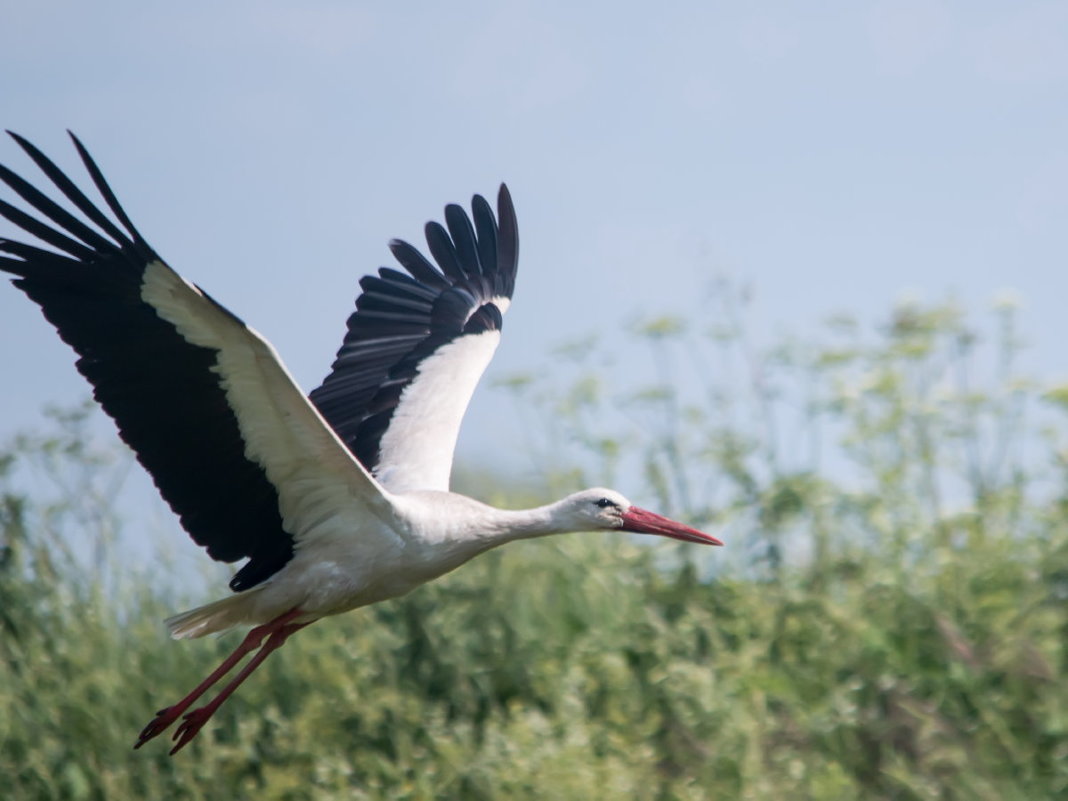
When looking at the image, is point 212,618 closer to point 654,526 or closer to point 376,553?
point 376,553

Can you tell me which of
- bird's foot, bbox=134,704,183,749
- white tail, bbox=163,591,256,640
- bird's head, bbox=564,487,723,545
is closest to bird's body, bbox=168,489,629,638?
white tail, bbox=163,591,256,640

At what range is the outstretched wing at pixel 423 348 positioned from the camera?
7.07 meters

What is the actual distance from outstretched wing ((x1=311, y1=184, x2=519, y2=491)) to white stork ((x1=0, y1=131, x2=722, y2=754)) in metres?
0.01

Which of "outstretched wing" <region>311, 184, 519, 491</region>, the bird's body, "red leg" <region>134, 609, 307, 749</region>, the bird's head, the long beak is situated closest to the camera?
the bird's body

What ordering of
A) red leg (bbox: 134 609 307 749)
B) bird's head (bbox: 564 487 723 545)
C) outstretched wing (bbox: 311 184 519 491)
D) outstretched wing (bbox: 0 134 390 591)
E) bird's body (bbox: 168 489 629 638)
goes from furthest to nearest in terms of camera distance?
outstretched wing (bbox: 311 184 519 491), bird's head (bbox: 564 487 723 545), red leg (bbox: 134 609 307 749), bird's body (bbox: 168 489 629 638), outstretched wing (bbox: 0 134 390 591)

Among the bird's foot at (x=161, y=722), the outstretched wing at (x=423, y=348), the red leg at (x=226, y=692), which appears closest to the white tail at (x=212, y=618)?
the red leg at (x=226, y=692)

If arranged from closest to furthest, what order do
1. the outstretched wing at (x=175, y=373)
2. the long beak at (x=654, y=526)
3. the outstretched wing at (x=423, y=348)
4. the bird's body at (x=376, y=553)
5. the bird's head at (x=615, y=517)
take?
1. the outstretched wing at (x=175, y=373)
2. the bird's body at (x=376, y=553)
3. the bird's head at (x=615, y=517)
4. the long beak at (x=654, y=526)
5. the outstretched wing at (x=423, y=348)

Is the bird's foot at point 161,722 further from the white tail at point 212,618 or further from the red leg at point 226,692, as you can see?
the white tail at point 212,618

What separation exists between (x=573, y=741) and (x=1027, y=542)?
2371mm

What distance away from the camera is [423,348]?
24.9 feet

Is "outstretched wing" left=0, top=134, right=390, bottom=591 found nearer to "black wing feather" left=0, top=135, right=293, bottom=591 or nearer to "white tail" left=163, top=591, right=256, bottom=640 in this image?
"black wing feather" left=0, top=135, right=293, bottom=591

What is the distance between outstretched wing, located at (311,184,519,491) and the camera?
7066 millimetres

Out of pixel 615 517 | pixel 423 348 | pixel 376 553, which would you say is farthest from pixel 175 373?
pixel 423 348

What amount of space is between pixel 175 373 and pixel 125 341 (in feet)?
0.58
